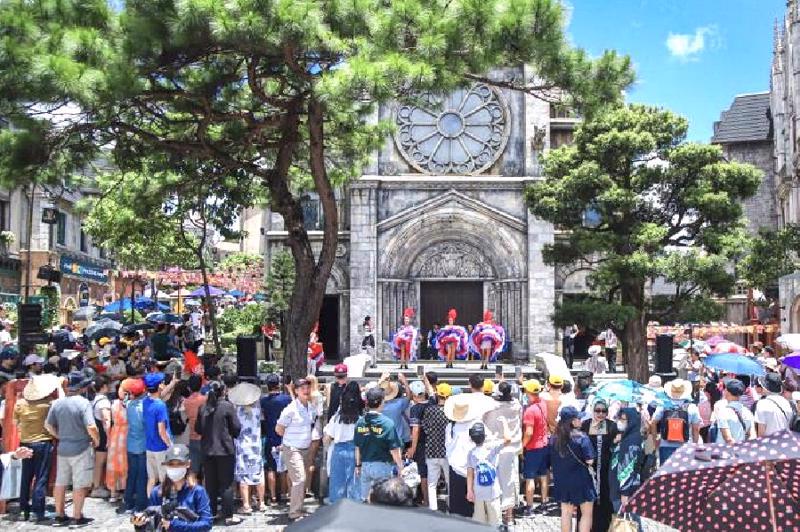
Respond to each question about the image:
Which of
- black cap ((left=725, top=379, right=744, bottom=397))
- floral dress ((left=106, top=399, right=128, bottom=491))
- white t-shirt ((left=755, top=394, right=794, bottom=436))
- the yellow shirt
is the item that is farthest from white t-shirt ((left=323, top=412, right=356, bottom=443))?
white t-shirt ((left=755, top=394, right=794, bottom=436))

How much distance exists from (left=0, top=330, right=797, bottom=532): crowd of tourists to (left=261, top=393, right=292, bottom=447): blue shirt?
0.06 feet

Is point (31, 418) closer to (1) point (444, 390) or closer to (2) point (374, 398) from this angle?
(2) point (374, 398)

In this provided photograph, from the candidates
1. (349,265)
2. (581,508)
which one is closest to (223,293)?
(349,265)

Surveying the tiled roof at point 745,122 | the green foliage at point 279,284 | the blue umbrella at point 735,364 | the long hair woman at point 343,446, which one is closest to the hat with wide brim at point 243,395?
the long hair woman at point 343,446

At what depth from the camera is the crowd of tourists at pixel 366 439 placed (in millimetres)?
8641

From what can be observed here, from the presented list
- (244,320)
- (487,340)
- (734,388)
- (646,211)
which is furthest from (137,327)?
(734,388)

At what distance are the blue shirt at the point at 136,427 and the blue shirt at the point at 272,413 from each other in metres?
1.49

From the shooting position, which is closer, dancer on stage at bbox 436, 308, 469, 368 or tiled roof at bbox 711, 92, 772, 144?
dancer on stage at bbox 436, 308, 469, 368

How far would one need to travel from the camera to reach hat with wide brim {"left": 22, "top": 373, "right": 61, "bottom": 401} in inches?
388

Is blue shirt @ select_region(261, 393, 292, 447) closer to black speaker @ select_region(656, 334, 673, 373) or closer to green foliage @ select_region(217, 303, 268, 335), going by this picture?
black speaker @ select_region(656, 334, 673, 373)

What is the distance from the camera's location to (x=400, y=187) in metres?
27.1

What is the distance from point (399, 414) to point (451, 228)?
58.4 ft

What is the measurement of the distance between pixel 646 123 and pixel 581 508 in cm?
1317

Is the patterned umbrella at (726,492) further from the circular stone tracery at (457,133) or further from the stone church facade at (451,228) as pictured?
the circular stone tracery at (457,133)
